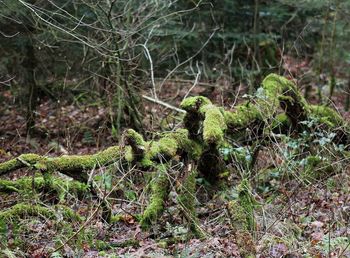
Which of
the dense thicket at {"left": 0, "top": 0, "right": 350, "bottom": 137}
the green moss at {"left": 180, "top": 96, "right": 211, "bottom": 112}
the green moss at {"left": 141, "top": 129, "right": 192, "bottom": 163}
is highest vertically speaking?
the green moss at {"left": 180, "top": 96, "right": 211, "bottom": 112}

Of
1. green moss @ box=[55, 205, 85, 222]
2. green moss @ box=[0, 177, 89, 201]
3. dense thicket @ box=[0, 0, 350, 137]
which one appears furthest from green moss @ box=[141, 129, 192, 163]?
dense thicket @ box=[0, 0, 350, 137]

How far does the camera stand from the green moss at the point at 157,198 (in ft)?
21.2

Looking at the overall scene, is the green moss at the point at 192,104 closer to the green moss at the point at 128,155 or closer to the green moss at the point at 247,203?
the green moss at the point at 128,155

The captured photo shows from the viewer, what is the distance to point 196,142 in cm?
732

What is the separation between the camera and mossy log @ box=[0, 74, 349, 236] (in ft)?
21.0

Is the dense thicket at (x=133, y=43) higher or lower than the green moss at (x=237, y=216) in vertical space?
lower

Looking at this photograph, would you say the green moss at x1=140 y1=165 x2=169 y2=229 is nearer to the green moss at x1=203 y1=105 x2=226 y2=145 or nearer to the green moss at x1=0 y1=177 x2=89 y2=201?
the green moss at x1=203 y1=105 x2=226 y2=145

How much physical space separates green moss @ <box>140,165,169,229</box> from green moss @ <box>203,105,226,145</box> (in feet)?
2.13

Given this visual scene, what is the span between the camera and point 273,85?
857 centimetres

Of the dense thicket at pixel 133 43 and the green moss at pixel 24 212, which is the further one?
the dense thicket at pixel 133 43

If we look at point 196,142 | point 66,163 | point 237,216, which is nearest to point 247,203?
point 237,216

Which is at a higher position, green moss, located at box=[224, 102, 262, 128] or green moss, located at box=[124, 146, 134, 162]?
green moss, located at box=[124, 146, 134, 162]

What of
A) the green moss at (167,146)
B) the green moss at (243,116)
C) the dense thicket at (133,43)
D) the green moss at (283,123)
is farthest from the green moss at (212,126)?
the dense thicket at (133,43)

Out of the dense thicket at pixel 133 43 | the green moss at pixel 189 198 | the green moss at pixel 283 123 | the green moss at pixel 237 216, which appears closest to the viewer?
the green moss at pixel 237 216
